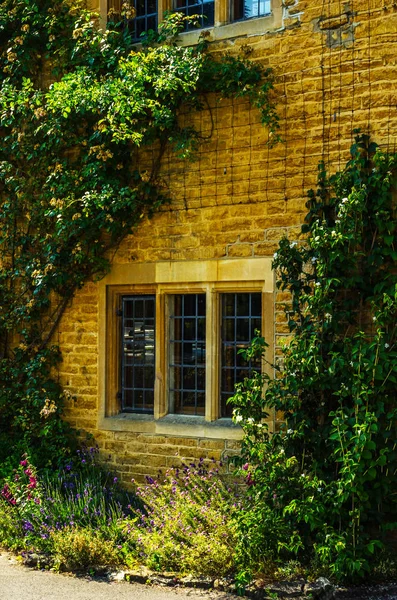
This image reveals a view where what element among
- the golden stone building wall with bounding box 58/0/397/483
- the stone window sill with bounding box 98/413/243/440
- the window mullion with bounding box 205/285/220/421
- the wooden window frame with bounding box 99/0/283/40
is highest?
the wooden window frame with bounding box 99/0/283/40

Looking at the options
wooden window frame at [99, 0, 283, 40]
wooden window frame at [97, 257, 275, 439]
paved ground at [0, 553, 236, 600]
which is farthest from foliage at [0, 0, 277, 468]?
paved ground at [0, 553, 236, 600]

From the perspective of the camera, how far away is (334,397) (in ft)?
25.2

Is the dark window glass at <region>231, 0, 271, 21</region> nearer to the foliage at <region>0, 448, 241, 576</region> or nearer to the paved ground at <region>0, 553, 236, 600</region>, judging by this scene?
the foliage at <region>0, 448, 241, 576</region>

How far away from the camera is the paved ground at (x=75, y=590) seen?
21.5ft

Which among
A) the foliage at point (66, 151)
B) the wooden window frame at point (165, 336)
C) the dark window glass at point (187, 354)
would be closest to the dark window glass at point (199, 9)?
the foliage at point (66, 151)

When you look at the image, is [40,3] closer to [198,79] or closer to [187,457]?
[198,79]

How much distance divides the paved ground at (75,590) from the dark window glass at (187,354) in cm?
250

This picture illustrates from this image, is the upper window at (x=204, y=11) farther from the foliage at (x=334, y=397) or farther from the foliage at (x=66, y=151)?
the foliage at (x=334, y=397)

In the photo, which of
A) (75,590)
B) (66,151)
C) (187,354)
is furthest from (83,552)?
(66,151)

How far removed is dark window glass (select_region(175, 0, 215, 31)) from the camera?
9039mm

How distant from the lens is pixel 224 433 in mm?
Result: 8477

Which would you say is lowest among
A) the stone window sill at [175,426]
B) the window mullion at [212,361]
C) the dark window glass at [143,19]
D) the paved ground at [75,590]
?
the paved ground at [75,590]

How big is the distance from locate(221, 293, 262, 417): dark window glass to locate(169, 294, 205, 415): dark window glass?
0.29 meters

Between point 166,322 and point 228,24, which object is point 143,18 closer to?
point 228,24
